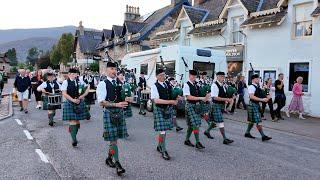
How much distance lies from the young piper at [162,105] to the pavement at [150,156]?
410mm

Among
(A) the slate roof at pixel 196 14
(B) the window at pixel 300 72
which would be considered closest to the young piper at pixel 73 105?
(B) the window at pixel 300 72

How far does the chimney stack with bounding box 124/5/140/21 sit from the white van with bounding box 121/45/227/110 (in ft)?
106

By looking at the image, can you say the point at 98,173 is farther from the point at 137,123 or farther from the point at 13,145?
the point at 137,123

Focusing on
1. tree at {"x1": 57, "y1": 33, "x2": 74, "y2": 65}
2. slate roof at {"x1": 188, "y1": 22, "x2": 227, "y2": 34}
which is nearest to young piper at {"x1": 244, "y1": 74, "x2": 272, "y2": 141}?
slate roof at {"x1": 188, "y1": 22, "x2": 227, "y2": 34}

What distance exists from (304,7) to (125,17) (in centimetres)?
3343

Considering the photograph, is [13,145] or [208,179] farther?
[13,145]

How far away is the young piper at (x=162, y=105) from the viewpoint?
24.6 feet

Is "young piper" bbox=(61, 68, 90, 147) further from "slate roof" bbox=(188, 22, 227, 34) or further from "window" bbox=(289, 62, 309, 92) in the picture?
"slate roof" bbox=(188, 22, 227, 34)

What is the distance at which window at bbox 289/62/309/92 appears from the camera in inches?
659

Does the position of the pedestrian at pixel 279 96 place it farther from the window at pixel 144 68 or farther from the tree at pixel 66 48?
the tree at pixel 66 48

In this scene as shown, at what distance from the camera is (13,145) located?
863 cm

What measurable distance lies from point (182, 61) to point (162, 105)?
6.61 meters

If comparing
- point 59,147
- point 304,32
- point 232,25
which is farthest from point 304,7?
point 59,147

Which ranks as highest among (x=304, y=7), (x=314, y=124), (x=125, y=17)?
(x=125, y=17)
